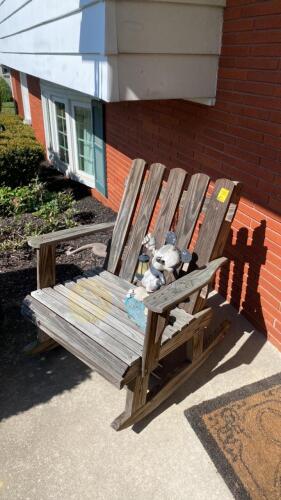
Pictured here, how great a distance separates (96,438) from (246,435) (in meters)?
0.81

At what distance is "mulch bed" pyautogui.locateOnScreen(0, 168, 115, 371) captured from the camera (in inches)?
106

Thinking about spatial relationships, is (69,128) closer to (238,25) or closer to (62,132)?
(62,132)

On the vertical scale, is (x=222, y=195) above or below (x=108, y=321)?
above

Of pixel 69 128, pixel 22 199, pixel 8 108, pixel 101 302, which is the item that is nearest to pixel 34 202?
pixel 22 199

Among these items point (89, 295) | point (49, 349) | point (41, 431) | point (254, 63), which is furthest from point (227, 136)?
point (41, 431)

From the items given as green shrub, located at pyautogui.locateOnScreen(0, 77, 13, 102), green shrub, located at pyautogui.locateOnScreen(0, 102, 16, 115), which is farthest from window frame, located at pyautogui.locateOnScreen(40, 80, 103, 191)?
green shrub, located at pyautogui.locateOnScreen(0, 77, 13, 102)

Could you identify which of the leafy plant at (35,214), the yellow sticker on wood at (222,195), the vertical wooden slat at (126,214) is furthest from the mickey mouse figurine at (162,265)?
the leafy plant at (35,214)

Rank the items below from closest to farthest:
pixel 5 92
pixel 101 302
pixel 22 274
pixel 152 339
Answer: pixel 152 339, pixel 101 302, pixel 22 274, pixel 5 92

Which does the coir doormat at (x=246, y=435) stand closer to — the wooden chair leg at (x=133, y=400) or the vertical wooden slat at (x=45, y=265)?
the wooden chair leg at (x=133, y=400)

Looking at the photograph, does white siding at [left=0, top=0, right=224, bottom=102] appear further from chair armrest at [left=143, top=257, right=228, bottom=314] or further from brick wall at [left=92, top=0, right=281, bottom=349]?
chair armrest at [left=143, top=257, right=228, bottom=314]

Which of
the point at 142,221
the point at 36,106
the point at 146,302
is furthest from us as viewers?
the point at 36,106

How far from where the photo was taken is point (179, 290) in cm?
188

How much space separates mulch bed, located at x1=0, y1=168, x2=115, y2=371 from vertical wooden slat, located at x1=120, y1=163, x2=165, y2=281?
0.88 meters

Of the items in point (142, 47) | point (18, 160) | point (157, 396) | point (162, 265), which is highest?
point (142, 47)
